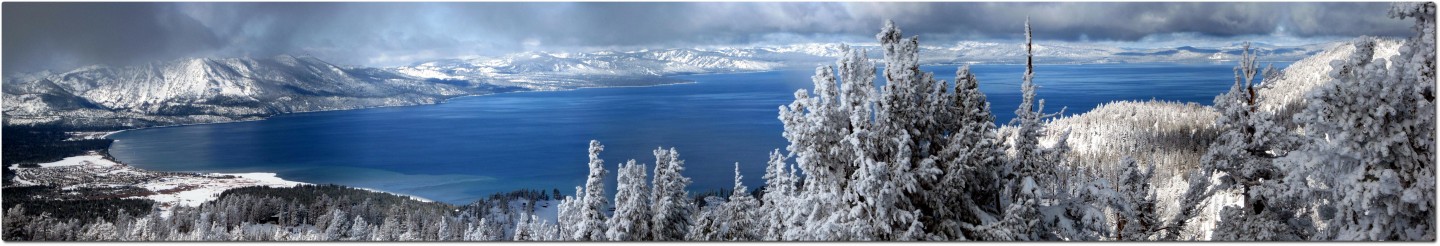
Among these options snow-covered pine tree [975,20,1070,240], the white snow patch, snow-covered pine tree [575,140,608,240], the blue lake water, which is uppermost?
snow-covered pine tree [975,20,1070,240]

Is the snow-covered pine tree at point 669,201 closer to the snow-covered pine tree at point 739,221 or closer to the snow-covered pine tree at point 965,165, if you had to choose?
the snow-covered pine tree at point 739,221

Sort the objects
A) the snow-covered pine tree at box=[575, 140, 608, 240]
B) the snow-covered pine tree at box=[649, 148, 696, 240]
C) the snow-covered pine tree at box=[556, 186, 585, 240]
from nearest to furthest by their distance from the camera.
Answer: the snow-covered pine tree at box=[575, 140, 608, 240]
the snow-covered pine tree at box=[649, 148, 696, 240]
the snow-covered pine tree at box=[556, 186, 585, 240]

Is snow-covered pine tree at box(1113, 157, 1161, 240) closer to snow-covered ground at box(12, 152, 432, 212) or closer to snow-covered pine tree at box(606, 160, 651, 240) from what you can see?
snow-covered pine tree at box(606, 160, 651, 240)

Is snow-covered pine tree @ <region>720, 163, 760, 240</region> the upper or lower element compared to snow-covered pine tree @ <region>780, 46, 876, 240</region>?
lower

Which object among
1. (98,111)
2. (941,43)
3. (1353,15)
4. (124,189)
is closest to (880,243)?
(941,43)

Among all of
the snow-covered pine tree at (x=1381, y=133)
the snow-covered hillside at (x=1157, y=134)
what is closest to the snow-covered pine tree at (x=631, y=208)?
the snow-covered pine tree at (x=1381, y=133)

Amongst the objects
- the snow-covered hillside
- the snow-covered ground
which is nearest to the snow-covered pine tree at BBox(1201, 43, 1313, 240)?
the snow-covered ground

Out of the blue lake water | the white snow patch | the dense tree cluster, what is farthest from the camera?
the blue lake water
